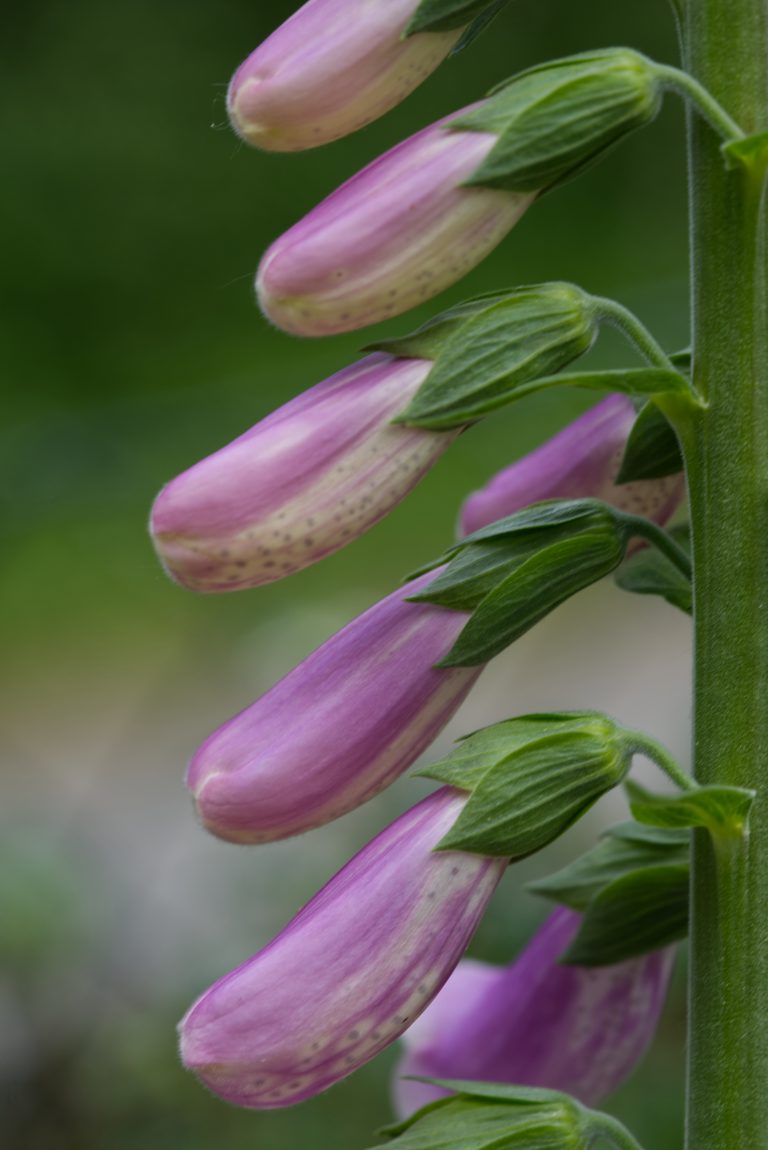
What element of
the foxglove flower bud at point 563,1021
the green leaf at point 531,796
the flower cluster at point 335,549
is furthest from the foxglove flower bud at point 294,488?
the foxglove flower bud at point 563,1021

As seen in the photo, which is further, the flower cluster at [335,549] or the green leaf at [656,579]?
the green leaf at [656,579]

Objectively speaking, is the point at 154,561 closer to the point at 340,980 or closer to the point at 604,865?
the point at 604,865

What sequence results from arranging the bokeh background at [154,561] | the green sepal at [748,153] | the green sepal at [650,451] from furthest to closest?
the bokeh background at [154,561], the green sepal at [650,451], the green sepal at [748,153]

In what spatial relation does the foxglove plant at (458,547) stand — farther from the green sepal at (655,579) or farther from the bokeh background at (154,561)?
the bokeh background at (154,561)

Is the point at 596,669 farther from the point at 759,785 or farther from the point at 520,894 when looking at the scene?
the point at 759,785

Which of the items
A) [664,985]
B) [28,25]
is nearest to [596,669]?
[664,985]

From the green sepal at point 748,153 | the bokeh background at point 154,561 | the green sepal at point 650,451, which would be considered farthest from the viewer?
the bokeh background at point 154,561
